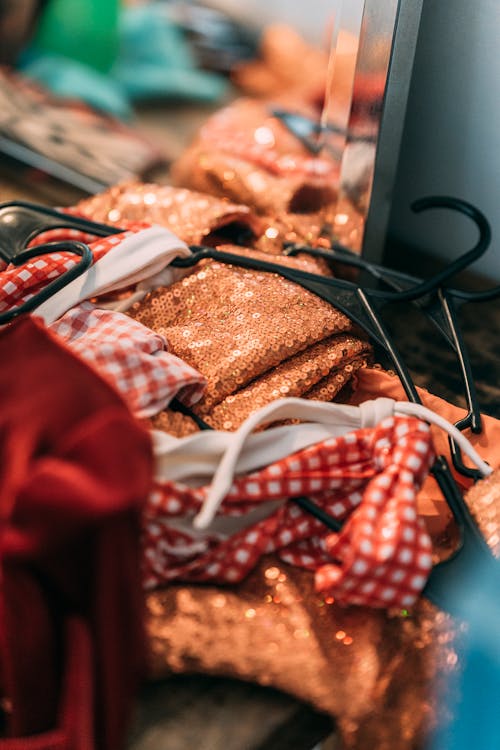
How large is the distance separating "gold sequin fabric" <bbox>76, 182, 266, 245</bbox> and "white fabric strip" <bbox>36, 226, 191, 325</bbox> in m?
0.11

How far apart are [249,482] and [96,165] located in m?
0.72

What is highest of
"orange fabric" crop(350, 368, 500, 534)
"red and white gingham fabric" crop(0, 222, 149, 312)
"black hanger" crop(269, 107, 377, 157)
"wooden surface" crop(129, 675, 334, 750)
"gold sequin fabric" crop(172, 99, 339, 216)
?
"black hanger" crop(269, 107, 377, 157)

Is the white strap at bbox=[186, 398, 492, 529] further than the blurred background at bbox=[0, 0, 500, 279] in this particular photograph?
No

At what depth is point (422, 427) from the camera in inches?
19.5

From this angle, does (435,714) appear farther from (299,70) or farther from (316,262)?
(299,70)

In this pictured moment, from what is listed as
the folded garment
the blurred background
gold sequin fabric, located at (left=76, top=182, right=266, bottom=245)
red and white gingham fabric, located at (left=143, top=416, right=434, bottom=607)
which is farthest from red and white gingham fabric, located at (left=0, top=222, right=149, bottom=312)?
the blurred background

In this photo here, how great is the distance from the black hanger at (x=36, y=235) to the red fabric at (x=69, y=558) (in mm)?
167

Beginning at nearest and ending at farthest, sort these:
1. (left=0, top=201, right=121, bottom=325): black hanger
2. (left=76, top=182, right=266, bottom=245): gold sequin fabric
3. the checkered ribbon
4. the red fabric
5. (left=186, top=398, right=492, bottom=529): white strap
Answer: the red fabric, (left=186, top=398, right=492, bottom=529): white strap, (left=0, top=201, right=121, bottom=325): black hanger, (left=76, top=182, right=266, bottom=245): gold sequin fabric, the checkered ribbon

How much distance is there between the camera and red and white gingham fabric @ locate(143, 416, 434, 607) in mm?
443

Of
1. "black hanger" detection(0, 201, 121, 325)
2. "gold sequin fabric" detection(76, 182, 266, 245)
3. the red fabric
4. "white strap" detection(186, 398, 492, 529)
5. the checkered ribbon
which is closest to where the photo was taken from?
the red fabric

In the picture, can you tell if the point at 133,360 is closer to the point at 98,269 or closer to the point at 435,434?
the point at 98,269

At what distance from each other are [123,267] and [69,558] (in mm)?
279

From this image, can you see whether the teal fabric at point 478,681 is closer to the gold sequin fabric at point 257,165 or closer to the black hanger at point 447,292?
the black hanger at point 447,292

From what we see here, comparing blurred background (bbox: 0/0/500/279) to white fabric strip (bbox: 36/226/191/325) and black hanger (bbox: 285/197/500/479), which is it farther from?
white fabric strip (bbox: 36/226/191/325)
